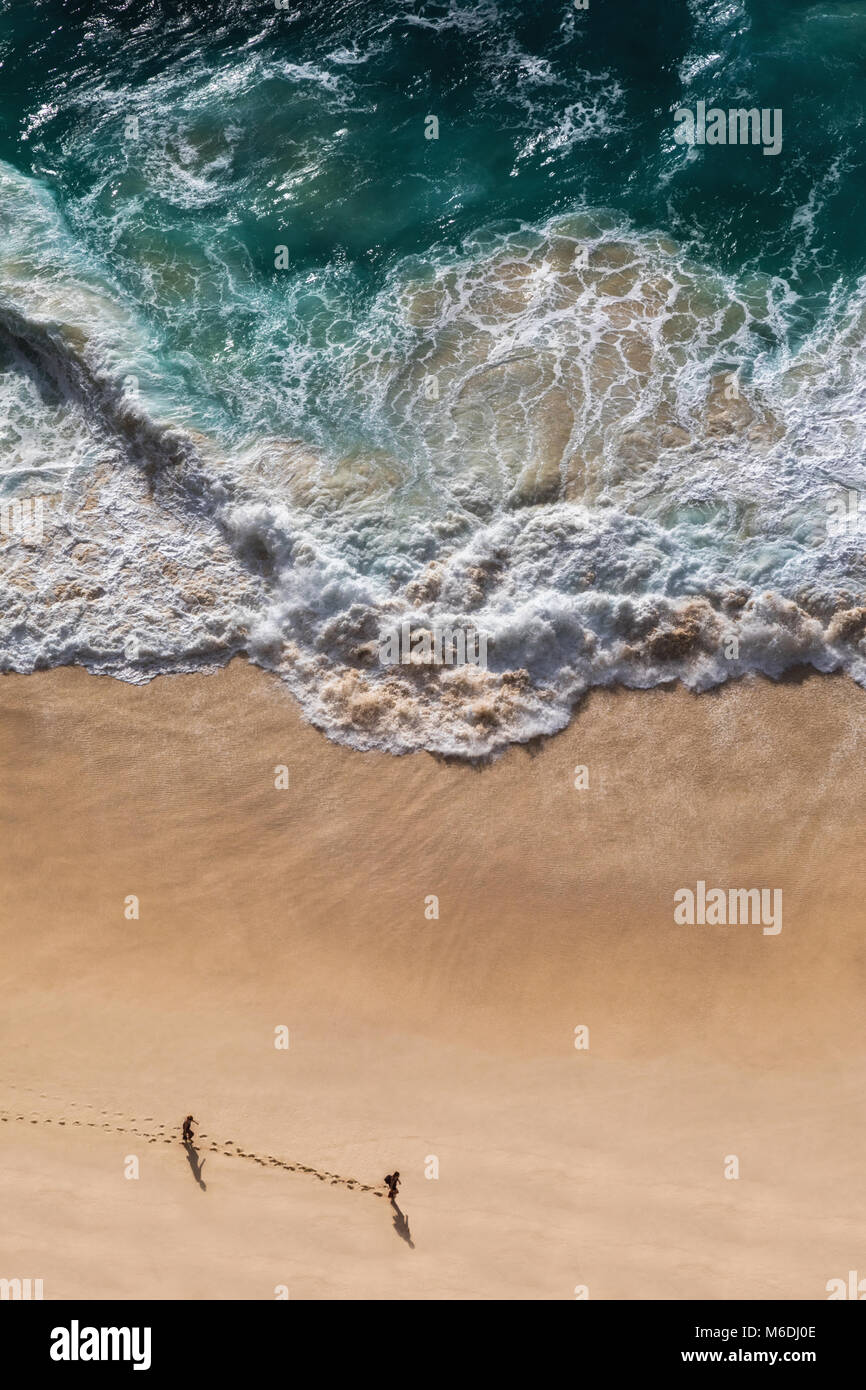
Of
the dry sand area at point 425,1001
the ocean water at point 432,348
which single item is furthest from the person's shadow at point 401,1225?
the ocean water at point 432,348

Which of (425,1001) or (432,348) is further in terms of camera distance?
(432,348)

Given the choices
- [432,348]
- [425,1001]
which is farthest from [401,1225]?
[432,348]

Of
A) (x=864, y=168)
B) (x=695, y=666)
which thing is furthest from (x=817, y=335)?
(x=695, y=666)

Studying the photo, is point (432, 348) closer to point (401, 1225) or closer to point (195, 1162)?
point (195, 1162)

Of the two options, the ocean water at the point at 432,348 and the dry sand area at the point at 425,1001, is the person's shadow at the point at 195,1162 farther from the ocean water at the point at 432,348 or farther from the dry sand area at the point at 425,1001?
the ocean water at the point at 432,348

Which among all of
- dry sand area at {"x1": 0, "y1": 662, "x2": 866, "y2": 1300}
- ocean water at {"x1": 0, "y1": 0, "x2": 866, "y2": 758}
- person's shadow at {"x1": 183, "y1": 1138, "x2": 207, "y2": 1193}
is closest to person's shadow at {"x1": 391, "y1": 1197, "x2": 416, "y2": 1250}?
dry sand area at {"x1": 0, "y1": 662, "x2": 866, "y2": 1300}

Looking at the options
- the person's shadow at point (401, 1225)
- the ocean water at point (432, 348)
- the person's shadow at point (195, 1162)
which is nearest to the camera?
the person's shadow at point (401, 1225)

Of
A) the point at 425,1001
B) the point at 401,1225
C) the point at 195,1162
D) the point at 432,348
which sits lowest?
the point at 401,1225
